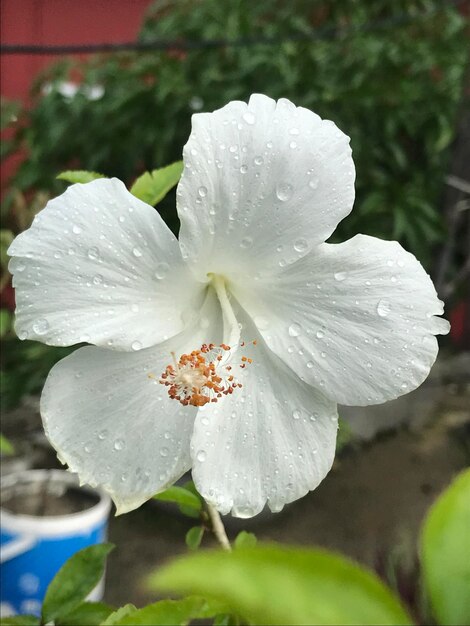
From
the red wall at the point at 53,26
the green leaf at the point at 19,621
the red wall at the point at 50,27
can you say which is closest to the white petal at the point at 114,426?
the green leaf at the point at 19,621

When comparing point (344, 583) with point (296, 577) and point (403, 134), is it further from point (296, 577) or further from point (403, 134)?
point (403, 134)

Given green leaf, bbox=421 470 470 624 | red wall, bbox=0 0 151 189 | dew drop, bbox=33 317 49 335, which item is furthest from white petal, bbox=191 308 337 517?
red wall, bbox=0 0 151 189

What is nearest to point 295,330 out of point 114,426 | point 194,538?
point 114,426

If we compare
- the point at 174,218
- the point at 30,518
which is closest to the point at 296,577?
the point at 30,518

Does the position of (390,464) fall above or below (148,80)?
below

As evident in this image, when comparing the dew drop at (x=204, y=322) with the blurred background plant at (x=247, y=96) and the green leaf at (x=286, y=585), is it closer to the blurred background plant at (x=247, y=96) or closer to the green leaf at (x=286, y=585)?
the green leaf at (x=286, y=585)

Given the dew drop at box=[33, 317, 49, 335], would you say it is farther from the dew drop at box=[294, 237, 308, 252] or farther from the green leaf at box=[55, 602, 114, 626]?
the green leaf at box=[55, 602, 114, 626]

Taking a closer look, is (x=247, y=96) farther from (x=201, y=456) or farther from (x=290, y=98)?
(x=201, y=456)
